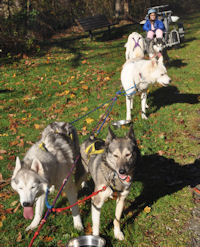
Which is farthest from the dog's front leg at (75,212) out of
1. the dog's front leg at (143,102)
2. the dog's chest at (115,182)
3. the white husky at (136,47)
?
the white husky at (136,47)

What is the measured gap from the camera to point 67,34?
1527cm

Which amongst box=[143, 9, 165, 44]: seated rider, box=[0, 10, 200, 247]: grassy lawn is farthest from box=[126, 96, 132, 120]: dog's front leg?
box=[143, 9, 165, 44]: seated rider

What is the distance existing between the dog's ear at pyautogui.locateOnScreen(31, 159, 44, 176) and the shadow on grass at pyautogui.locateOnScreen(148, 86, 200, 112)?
4.91 meters

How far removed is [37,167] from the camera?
8.68 feet

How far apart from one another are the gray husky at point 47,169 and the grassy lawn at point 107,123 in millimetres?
488

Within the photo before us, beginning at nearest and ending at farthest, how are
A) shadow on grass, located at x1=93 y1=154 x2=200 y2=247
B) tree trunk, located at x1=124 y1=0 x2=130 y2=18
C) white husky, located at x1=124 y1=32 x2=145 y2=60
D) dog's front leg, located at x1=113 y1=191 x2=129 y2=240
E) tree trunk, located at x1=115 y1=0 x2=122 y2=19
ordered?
dog's front leg, located at x1=113 y1=191 x2=129 y2=240, shadow on grass, located at x1=93 y1=154 x2=200 y2=247, white husky, located at x1=124 y1=32 x2=145 y2=60, tree trunk, located at x1=115 y1=0 x2=122 y2=19, tree trunk, located at x1=124 y1=0 x2=130 y2=18

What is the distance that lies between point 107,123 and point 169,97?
8.30 feet

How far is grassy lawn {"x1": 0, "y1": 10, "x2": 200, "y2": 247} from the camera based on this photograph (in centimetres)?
356

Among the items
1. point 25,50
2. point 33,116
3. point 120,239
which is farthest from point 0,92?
point 120,239

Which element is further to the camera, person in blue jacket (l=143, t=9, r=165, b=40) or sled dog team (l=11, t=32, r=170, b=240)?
person in blue jacket (l=143, t=9, r=165, b=40)

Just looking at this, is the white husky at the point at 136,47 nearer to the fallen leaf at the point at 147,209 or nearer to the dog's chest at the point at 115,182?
the fallen leaf at the point at 147,209

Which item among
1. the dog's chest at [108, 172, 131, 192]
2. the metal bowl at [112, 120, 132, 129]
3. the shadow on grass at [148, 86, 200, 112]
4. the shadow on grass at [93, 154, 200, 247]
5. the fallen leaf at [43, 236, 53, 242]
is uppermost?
the dog's chest at [108, 172, 131, 192]

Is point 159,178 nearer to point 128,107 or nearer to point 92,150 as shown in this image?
point 92,150

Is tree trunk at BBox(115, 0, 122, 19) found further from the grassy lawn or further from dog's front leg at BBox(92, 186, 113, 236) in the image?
dog's front leg at BBox(92, 186, 113, 236)
